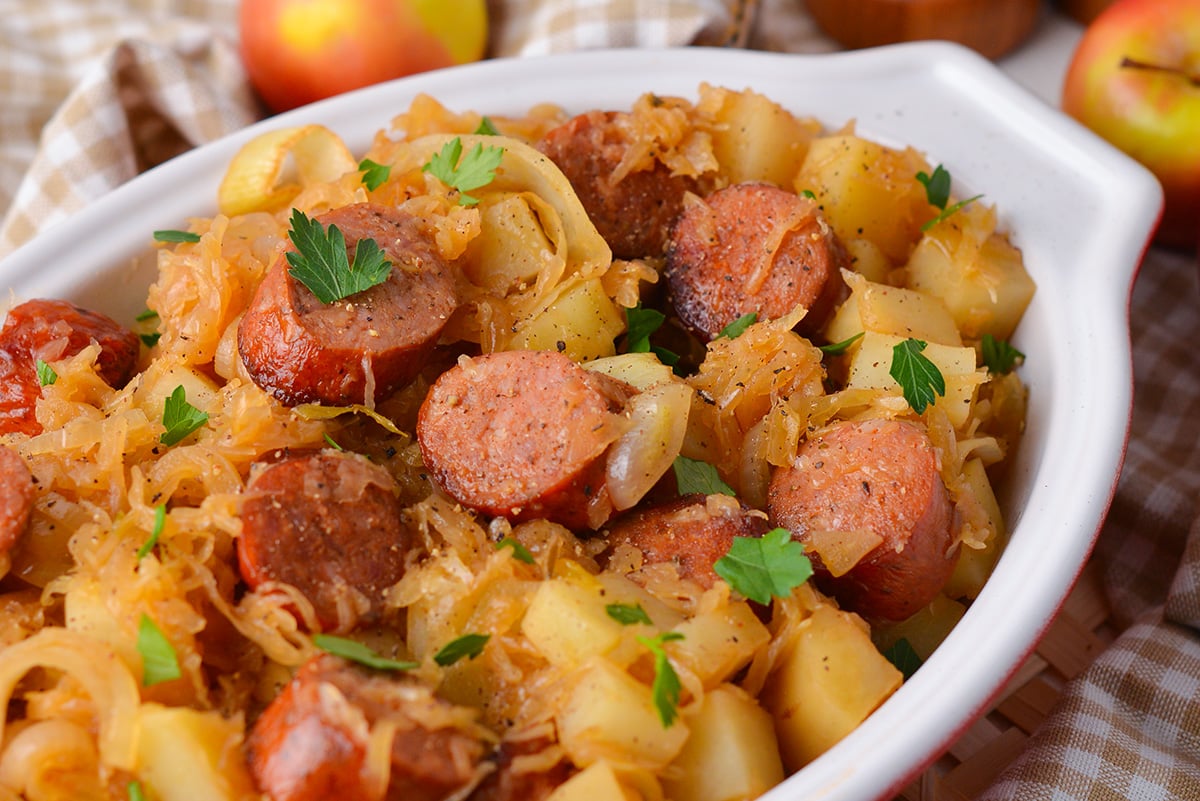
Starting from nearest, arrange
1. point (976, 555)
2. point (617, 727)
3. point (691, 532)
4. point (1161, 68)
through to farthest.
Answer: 1. point (617, 727)
2. point (691, 532)
3. point (976, 555)
4. point (1161, 68)

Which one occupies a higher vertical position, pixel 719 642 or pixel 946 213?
pixel 946 213

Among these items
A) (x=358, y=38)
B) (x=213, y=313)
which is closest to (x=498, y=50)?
(x=358, y=38)

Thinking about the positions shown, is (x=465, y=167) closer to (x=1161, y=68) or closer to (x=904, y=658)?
(x=904, y=658)

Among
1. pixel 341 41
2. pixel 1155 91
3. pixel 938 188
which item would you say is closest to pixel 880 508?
pixel 938 188

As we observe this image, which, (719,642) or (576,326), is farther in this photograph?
(576,326)

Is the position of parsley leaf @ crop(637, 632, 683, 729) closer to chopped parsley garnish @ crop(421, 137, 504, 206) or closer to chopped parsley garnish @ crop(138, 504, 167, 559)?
chopped parsley garnish @ crop(138, 504, 167, 559)

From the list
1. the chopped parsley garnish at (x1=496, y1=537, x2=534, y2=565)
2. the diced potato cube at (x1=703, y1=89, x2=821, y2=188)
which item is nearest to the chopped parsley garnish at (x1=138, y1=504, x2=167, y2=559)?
the chopped parsley garnish at (x1=496, y1=537, x2=534, y2=565)
